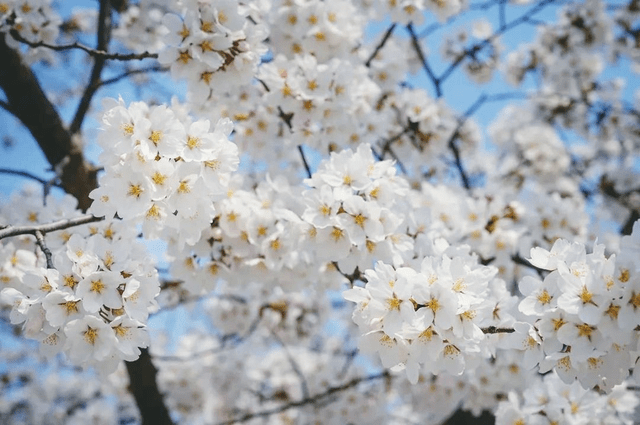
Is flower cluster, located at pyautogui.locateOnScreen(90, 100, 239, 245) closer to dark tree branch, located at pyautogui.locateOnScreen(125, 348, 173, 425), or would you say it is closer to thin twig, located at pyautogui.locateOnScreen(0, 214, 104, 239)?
thin twig, located at pyautogui.locateOnScreen(0, 214, 104, 239)

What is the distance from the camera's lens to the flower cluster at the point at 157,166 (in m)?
1.71

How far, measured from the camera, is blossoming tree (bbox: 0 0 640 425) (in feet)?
5.34

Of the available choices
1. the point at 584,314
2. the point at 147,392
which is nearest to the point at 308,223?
the point at 584,314

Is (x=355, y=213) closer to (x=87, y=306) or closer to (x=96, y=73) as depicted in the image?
(x=87, y=306)

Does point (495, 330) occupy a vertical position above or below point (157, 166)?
below

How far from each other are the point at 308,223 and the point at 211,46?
0.91 metres

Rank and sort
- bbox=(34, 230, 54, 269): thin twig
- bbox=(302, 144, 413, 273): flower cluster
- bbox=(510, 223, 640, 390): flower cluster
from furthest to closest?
bbox=(302, 144, 413, 273): flower cluster
bbox=(34, 230, 54, 269): thin twig
bbox=(510, 223, 640, 390): flower cluster

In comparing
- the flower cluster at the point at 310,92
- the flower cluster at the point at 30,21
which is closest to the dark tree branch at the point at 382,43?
the flower cluster at the point at 310,92

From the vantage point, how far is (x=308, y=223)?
2.10 m

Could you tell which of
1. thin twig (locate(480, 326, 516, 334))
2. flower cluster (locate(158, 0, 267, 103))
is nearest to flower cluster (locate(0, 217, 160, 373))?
flower cluster (locate(158, 0, 267, 103))

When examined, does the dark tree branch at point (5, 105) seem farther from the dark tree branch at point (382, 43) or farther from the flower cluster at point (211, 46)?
the dark tree branch at point (382, 43)

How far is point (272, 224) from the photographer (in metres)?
2.38

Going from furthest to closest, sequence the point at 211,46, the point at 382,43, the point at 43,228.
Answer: the point at 382,43
the point at 211,46
the point at 43,228

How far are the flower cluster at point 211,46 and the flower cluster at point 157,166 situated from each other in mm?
464
